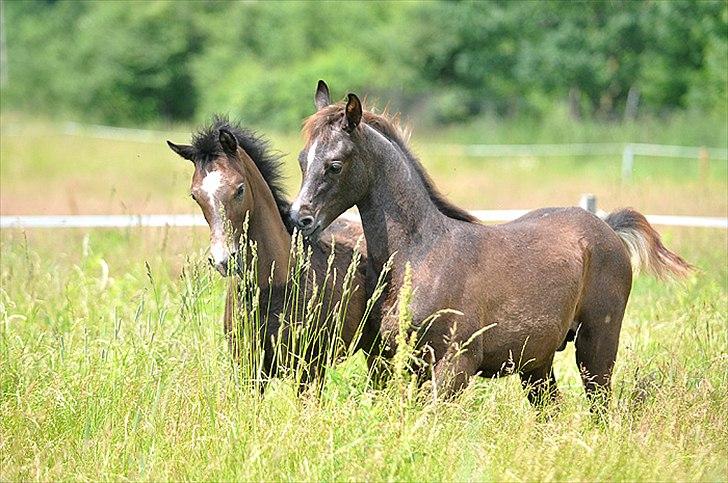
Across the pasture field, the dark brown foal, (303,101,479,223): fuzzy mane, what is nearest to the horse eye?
the dark brown foal

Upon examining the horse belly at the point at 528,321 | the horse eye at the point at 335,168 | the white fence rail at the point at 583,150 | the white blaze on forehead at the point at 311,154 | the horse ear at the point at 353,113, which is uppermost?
the horse ear at the point at 353,113

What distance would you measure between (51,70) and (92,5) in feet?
36.6

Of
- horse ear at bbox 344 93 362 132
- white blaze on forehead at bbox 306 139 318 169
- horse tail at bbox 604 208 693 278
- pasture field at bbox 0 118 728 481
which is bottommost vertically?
pasture field at bbox 0 118 728 481

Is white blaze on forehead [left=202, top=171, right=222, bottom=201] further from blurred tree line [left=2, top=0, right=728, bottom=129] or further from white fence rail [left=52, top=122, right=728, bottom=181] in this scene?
blurred tree line [left=2, top=0, right=728, bottom=129]

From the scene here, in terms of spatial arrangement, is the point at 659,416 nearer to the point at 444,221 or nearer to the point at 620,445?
the point at 620,445

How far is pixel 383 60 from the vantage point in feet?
125

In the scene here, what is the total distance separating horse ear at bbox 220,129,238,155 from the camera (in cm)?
584

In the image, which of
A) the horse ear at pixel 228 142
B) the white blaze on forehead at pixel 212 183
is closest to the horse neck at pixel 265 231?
the horse ear at pixel 228 142

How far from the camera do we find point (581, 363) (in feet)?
21.4

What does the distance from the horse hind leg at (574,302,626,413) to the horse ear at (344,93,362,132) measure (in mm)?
1792

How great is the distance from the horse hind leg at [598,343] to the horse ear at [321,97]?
1901 millimetres

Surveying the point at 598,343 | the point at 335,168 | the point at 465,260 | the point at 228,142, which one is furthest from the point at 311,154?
the point at 598,343

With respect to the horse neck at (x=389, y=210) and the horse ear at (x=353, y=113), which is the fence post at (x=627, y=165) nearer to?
the horse neck at (x=389, y=210)

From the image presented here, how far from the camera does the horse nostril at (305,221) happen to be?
564 centimetres
